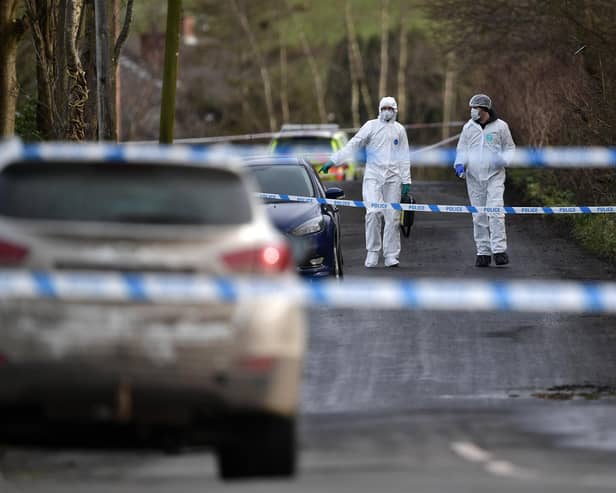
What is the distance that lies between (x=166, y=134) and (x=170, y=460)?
59.8 ft

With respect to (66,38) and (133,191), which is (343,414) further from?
(66,38)

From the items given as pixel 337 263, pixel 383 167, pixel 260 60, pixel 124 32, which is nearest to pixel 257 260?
pixel 337 263

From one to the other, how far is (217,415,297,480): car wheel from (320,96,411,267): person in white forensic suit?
496 inches

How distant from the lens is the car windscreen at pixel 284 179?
2030 centimetres

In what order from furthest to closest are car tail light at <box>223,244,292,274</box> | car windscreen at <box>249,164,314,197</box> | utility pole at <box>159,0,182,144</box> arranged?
utility pole at <box>159,0,182,144</box>
car windscreen at <box>249,164,314,197</box>
car tail light at <box>223,244,292,274</box>

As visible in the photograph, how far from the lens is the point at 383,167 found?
21766mm

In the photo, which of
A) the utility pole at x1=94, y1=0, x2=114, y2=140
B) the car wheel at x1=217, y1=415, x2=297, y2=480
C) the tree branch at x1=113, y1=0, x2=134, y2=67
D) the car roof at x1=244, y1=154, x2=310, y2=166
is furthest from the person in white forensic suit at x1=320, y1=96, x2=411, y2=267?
the car wheel at x1=217, y1=415, x2=297, y2=480

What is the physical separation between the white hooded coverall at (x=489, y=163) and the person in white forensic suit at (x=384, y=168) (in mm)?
727

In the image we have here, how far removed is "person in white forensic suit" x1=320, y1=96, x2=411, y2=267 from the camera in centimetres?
2175

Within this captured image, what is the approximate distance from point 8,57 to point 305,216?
8.54 m

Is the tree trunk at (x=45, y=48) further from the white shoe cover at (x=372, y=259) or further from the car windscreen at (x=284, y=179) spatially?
the car windscreen at (x=284, y=179)

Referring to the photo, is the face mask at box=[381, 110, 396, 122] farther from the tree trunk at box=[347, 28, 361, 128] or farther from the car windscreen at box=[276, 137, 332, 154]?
the tree trunk at box=[347, 28, 361, 128]

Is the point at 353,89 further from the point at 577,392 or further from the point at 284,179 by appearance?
the point at 577,392

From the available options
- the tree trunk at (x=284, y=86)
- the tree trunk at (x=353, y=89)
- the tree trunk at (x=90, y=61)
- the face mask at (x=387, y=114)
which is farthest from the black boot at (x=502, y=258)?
the tree trunk at (x=353, y=89)
